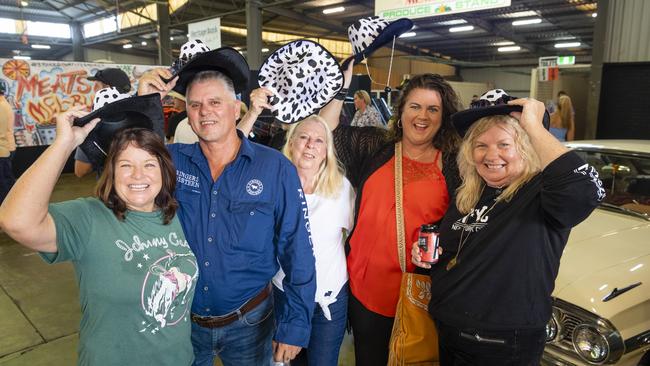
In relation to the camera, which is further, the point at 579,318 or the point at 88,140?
the point at 579,318

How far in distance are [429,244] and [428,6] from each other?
6394mm

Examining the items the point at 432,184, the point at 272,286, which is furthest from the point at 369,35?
the point at 272,286

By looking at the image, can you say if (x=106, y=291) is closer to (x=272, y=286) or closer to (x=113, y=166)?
(x=113, y=166)

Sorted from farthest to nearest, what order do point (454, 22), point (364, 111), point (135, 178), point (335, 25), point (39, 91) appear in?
1. point (335, 25)
2. point (454, 22)
3. point (39, 91)
4. point (364, 111)
5. point (135, 178)

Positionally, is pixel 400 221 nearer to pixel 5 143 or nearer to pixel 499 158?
pixel 499 158

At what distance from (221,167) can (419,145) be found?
929 mm

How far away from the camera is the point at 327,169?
6.78 feet

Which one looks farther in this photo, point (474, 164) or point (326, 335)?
point (326, 335)

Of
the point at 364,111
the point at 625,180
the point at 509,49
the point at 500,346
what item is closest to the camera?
the point at 500,346

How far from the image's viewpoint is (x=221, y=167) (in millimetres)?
1747

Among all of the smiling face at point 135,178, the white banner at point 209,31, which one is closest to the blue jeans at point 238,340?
the smiling face at point 135,178

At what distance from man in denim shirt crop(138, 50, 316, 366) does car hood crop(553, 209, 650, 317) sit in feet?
4.25

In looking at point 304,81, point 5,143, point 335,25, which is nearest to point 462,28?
point 335,25

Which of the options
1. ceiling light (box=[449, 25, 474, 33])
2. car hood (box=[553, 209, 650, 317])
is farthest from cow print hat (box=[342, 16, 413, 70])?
ceiling light (box=[449, 25, 474, 33])
